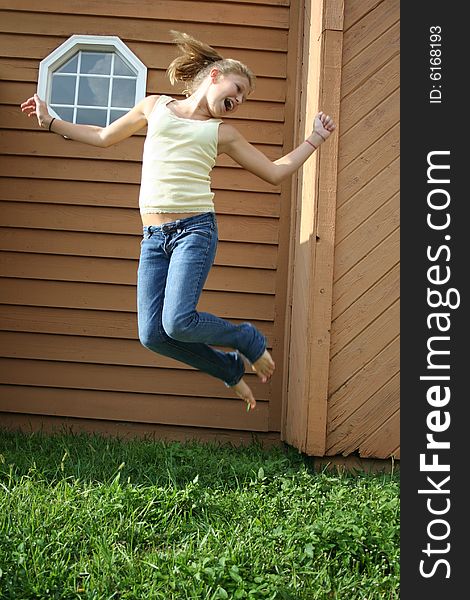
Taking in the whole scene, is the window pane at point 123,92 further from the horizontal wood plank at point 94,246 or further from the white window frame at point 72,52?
the horizontal wood plank at point 94,246

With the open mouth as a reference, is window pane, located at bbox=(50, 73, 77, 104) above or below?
above

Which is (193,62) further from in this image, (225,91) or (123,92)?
(123,92)

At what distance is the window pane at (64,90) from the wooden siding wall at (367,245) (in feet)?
6.46

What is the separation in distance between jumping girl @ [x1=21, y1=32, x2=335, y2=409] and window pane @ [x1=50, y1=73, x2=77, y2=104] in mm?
1882

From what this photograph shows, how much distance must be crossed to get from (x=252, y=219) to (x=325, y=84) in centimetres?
116

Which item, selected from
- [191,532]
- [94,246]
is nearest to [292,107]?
[94,246]

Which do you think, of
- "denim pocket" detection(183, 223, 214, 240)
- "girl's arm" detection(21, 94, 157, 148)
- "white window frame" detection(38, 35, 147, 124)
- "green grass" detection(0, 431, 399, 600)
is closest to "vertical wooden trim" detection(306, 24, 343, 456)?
"green grass" detection(0, 431, 399, 600)

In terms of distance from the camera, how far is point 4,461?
409 centimetres

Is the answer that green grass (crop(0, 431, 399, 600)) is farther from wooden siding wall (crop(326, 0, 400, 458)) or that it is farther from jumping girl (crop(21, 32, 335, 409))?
jumping girl (crop(21, 32, 335, 409))

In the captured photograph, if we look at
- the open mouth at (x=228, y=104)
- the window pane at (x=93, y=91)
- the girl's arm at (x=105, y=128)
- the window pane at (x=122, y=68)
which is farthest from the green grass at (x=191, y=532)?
the window pane at (x=122, y=68)

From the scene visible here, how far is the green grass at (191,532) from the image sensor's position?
2.98 m

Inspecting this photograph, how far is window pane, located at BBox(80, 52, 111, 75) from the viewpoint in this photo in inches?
210

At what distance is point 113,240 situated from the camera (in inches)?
207

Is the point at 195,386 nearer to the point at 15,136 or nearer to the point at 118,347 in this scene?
the point at 118,347
